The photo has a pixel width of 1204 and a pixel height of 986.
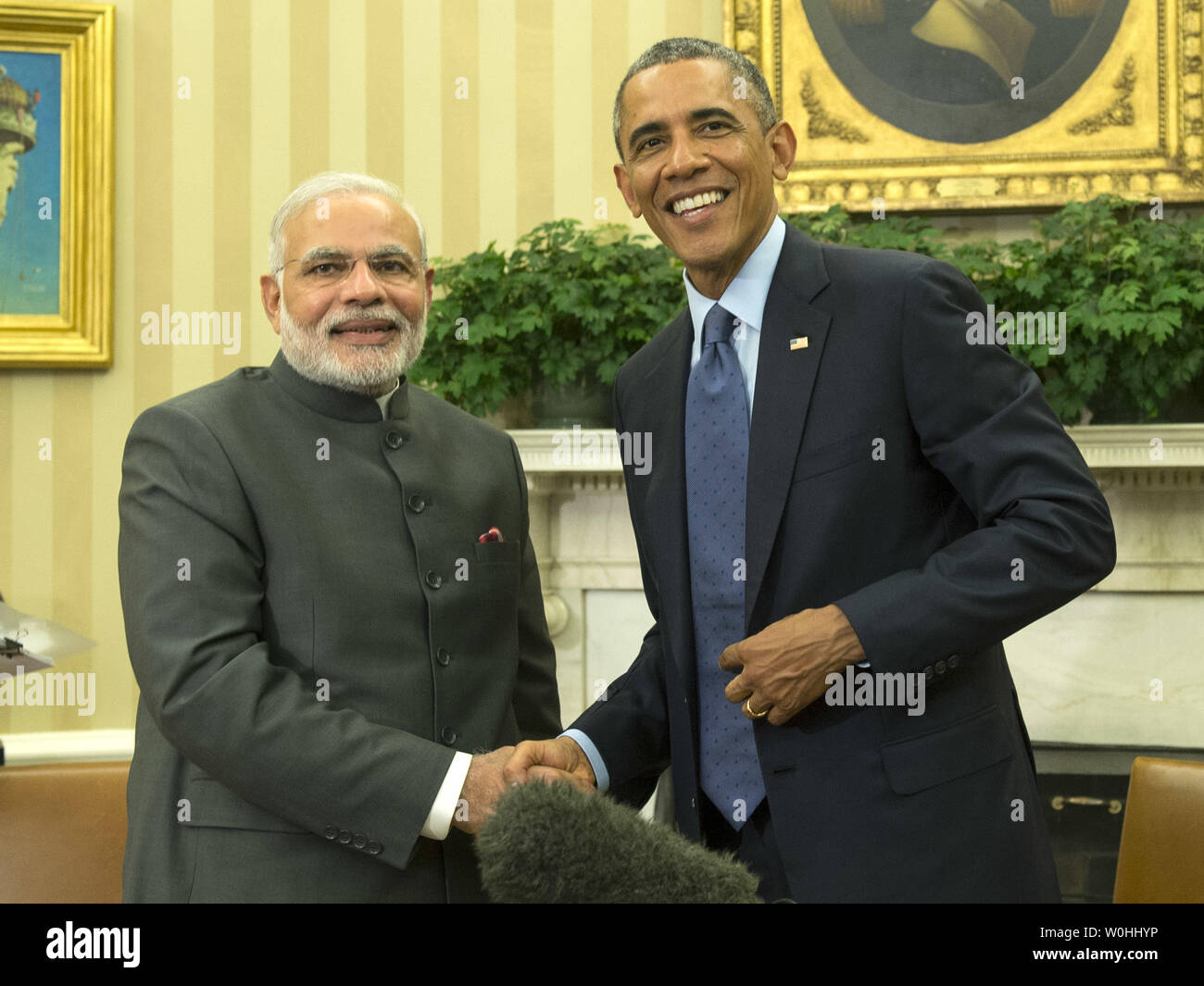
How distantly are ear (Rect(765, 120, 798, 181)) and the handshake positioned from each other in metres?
0.99

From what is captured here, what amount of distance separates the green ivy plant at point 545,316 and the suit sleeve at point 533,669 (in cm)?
154

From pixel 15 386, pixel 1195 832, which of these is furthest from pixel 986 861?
pixel 15 386

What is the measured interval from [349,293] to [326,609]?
53 cm

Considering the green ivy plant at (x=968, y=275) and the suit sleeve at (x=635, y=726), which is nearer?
the suit sleeve at (x=635, y=726)

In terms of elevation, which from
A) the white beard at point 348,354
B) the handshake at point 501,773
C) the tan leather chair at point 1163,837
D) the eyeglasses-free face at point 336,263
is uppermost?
the eyeglasses-free face at point 336,263

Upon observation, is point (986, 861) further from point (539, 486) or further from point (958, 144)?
point (958, 144)

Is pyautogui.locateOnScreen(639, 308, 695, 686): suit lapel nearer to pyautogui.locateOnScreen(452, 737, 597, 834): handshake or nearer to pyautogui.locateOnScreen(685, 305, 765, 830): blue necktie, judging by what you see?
pyautogui.locateOnScreen(685, 305, 765, 830): blue necktie

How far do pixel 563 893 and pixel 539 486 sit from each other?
2999mm

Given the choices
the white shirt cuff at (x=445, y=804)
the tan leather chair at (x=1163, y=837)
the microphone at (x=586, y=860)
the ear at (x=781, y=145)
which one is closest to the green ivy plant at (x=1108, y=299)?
the tan leather chair at (x=1163, y=837)

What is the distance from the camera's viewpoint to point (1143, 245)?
132 inches

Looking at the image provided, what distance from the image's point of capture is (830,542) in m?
1.63

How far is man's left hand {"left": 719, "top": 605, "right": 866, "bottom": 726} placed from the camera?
1.51 meters

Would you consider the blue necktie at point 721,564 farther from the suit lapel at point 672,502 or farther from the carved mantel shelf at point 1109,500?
the carved mantel shelf at point 1109,500

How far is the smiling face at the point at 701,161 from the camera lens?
179cm
